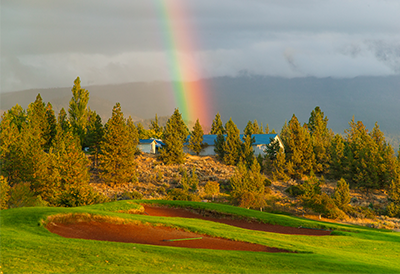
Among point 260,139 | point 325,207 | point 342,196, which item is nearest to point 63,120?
point 260,139

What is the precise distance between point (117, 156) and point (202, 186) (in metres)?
15.8

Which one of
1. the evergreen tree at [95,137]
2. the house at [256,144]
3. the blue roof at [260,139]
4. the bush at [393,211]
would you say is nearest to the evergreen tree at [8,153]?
the evergreen tree at [95,137]

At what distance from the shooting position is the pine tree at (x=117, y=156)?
56.7 metres

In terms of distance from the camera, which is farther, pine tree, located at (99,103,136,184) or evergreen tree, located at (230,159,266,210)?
pine tree, located at (99,103,136,184)

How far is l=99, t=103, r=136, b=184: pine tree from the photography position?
56656 millimetres

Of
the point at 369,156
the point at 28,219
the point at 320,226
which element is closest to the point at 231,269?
the point at 28,219

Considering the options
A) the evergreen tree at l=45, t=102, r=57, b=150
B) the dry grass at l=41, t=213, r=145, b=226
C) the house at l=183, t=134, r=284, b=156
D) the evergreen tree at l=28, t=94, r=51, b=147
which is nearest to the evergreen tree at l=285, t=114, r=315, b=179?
the house at l=183, t=134, r=284, b=156

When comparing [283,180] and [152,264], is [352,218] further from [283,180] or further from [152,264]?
[152,264]

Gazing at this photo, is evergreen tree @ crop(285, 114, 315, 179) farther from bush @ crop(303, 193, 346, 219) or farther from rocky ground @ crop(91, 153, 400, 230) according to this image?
bush @ crop(303, 193, 346, 219)

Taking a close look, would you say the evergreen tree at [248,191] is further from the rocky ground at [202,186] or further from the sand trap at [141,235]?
the sand trap at [141,235]

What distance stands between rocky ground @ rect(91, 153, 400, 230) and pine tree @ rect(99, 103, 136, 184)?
1.65 meters

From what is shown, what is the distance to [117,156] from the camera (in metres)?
57.5

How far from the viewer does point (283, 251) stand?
53.9 ft

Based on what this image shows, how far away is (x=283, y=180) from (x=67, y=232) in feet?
171
